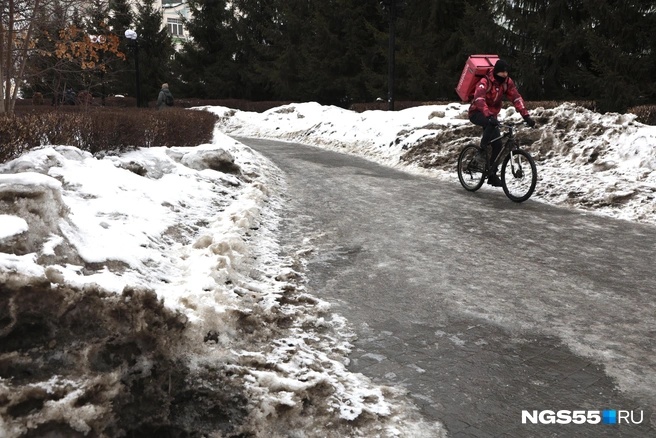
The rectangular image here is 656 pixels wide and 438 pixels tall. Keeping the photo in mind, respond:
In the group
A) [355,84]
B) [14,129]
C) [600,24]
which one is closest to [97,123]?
[14,129]

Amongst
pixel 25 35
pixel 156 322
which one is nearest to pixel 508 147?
pixel 156 322

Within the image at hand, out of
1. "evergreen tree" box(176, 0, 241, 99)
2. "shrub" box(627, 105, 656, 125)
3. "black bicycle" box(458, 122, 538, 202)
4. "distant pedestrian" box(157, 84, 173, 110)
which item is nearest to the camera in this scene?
"black bicycle" box(458, 122, 538, 202)

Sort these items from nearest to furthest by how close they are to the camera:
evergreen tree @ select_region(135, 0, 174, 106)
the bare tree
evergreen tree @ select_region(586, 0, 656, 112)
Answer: the bare tree
evergreen tree @ select_region(586, 0, 656, 112)
evergreen tree @ select_region(135, 0, 174, 106)

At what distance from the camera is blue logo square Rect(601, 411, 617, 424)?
9.37ft

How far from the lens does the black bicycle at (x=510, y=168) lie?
8486 millimetres

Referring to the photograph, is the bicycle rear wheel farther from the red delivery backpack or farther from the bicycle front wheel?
the red delivery backpack

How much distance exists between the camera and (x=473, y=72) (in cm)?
938

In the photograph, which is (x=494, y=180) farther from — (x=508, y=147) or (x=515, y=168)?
(x=508, y=147)

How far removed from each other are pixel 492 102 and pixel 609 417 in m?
7.08

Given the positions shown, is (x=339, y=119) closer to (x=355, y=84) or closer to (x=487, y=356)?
(x=355, y=84)

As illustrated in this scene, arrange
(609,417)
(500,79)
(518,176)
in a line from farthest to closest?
(500,79) < (518,176) < (609,417)

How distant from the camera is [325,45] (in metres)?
35.7

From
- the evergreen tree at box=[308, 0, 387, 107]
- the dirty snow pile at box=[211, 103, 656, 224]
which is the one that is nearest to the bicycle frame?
the dirty snow pile at box=[211, 103, 656, 224]

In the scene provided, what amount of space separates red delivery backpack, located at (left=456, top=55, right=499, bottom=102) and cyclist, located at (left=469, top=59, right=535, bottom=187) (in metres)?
0.27
